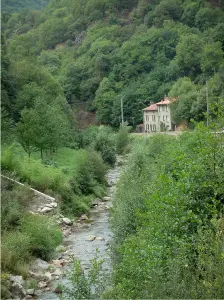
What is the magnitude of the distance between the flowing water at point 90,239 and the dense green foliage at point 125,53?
78.7 feet

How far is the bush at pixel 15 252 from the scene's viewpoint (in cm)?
1852

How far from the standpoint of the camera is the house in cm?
8256

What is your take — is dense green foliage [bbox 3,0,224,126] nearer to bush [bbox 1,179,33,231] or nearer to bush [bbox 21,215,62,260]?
bush [bbox 1,179,33,231]

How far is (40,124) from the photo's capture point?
129 feet

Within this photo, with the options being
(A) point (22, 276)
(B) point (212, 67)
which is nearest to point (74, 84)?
(B) point (212, 67)

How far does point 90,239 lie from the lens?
24.9 meters

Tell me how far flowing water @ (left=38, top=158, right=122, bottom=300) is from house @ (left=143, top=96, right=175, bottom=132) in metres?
50.0

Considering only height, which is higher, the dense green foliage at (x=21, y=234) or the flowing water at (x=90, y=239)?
the dense green foliage at (x=21, y=234)

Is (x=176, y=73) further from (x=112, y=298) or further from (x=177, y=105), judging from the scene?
(x=112, y=298)

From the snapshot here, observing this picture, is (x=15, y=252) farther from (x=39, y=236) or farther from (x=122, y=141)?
(x=122, y=141)

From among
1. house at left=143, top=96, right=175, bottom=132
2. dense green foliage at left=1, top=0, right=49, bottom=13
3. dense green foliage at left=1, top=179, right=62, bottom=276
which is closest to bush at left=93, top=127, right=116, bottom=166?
dense green foliage at left=1, top=179, right=62, bottom=276

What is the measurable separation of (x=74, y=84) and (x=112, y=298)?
338 ft

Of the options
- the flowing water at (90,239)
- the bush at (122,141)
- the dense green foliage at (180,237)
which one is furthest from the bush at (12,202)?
the bush at (122,141)

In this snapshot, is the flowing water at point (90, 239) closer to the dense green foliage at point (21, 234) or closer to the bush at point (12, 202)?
the dense green foliage at point (21, 234)
